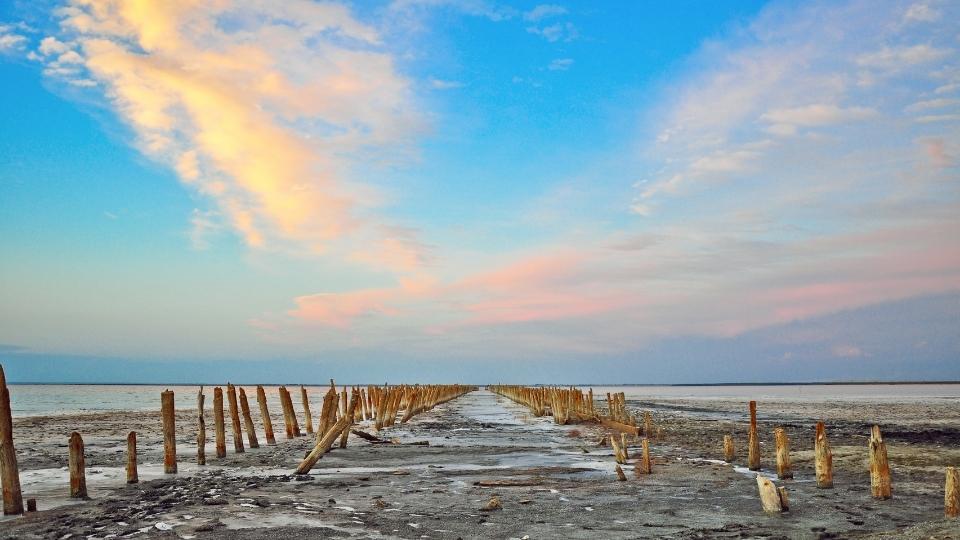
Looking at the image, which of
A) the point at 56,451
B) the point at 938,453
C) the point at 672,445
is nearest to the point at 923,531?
the point at 938,453

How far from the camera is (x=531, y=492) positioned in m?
12.5

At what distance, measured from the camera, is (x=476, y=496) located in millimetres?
12148

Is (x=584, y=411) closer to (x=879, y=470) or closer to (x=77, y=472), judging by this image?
(x=879, y=470)

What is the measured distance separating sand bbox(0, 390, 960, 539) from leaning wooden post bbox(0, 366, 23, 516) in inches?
15.9

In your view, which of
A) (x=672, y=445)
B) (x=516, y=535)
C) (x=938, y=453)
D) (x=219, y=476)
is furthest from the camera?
(x=672, y=445)

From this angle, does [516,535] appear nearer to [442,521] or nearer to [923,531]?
[442,521]

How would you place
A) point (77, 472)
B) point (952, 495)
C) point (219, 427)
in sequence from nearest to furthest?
point (952, 495) → point (77, 472) → point (219, 427)

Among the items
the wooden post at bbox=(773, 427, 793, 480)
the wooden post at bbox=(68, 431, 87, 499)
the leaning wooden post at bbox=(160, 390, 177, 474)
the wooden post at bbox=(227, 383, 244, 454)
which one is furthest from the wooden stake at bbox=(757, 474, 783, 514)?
the wooden post at bbox=(227, 383, 244, 454)

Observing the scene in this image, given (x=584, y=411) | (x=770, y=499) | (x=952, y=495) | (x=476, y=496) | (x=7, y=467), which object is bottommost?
(x=584, y=411)

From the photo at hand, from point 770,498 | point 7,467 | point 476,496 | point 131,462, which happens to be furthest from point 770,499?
point 131,462

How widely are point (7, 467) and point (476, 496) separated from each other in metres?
7.26

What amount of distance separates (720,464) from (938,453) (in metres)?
6.56

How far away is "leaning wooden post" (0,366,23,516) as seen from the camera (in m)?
10.5

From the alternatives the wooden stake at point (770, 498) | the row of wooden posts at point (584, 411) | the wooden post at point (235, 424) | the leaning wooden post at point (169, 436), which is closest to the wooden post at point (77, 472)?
the leaning wooden post at point (169, 436)
